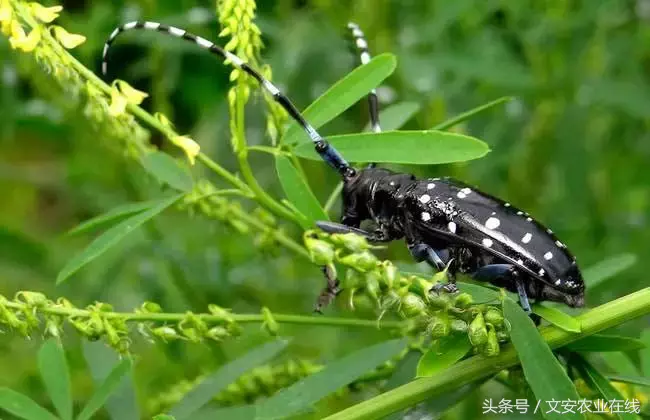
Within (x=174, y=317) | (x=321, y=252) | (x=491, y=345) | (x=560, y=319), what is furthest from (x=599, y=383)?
(x=174, y=317)

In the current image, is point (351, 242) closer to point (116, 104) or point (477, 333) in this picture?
point (477, 333)

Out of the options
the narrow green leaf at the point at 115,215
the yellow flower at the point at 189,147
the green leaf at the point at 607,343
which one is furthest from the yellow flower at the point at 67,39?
the green leaf at the point at 607,343

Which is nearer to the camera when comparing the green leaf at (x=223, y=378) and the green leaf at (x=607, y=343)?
the green leaf at (x=607, y=343)

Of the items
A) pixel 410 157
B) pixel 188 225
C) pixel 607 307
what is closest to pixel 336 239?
pixel 410 157

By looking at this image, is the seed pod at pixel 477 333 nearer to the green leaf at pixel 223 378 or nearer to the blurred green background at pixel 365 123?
the green leaf at pixel 223 378

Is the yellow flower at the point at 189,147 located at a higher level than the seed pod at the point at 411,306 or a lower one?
higher

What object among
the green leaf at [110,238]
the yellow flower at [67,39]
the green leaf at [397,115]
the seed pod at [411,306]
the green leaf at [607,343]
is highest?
the green leaf at [397,115]
